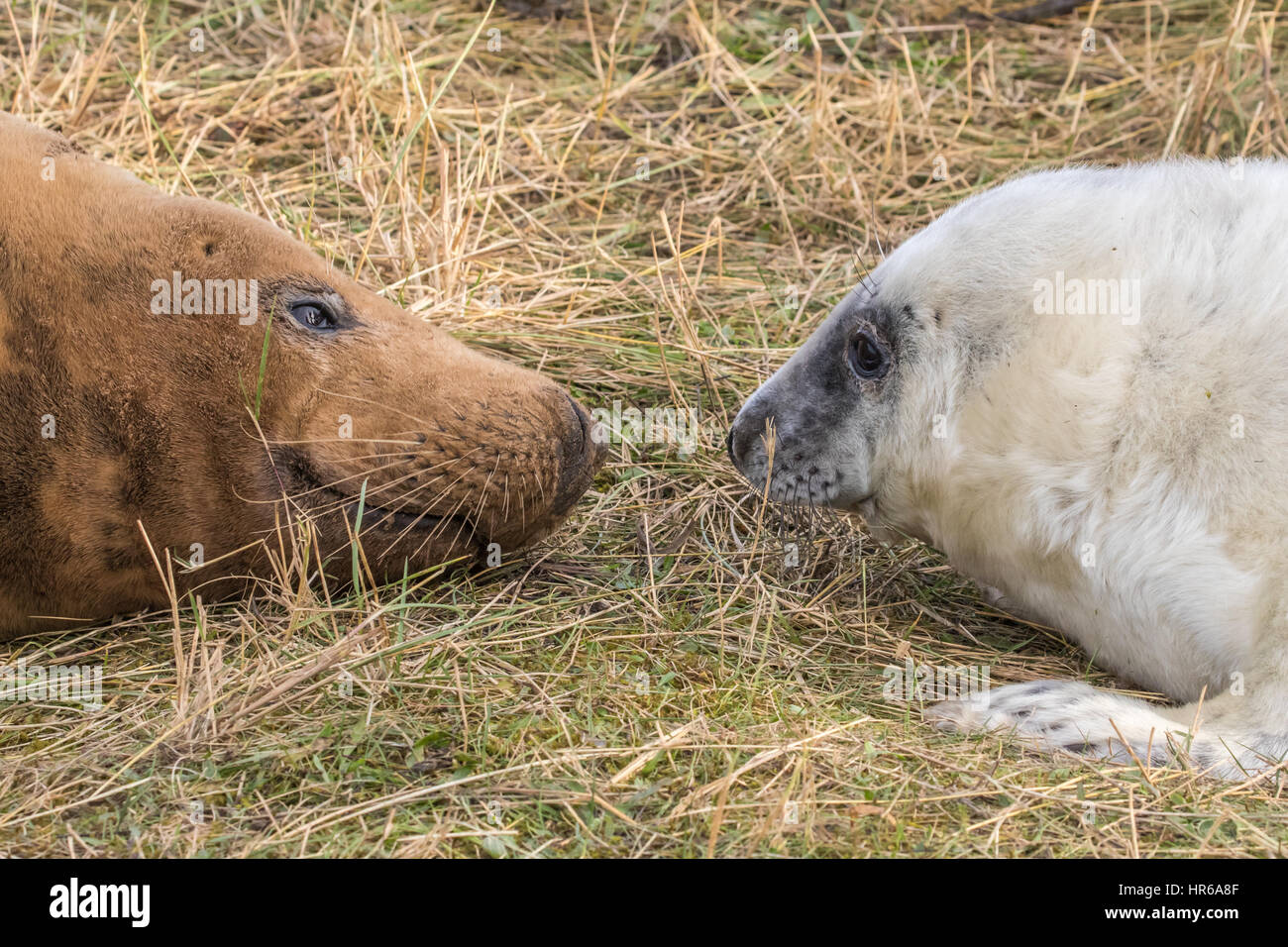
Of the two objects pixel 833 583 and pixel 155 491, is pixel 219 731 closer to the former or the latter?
pixel 155 491

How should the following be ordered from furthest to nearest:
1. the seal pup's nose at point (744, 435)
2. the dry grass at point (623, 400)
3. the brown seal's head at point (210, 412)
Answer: the seal pup's nose at point (744, 435) < the brown seal's head at point (210, 412) < the dry grass at point (623, 400)

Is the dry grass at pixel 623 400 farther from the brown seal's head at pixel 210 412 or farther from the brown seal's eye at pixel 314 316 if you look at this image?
the brown seal's eye at pixel 314 316

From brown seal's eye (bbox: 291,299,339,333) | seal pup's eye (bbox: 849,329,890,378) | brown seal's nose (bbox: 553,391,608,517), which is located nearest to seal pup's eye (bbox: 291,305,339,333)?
brown seal's eye (bbox: 291,299,339,333)

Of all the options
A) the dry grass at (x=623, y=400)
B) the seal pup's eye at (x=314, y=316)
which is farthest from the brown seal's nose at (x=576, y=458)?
the seal pup's eye at (x=314, y=316)

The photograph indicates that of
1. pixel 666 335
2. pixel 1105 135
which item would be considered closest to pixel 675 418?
pixel 666 335

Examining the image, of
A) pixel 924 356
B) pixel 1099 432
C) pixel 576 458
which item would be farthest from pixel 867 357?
pixel 576 458

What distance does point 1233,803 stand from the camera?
2.84 metres

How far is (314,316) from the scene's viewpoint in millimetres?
3406

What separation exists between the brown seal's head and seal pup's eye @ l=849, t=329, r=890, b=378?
74 cm

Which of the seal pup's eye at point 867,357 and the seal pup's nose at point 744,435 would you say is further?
the seal pup's nose at point 744,435

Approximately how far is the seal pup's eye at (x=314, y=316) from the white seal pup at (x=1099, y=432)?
3.87ft

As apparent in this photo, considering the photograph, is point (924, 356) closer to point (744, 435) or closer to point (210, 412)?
point (744, 435)

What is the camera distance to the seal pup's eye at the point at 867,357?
3.70 m

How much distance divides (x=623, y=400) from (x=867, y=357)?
1233mm
